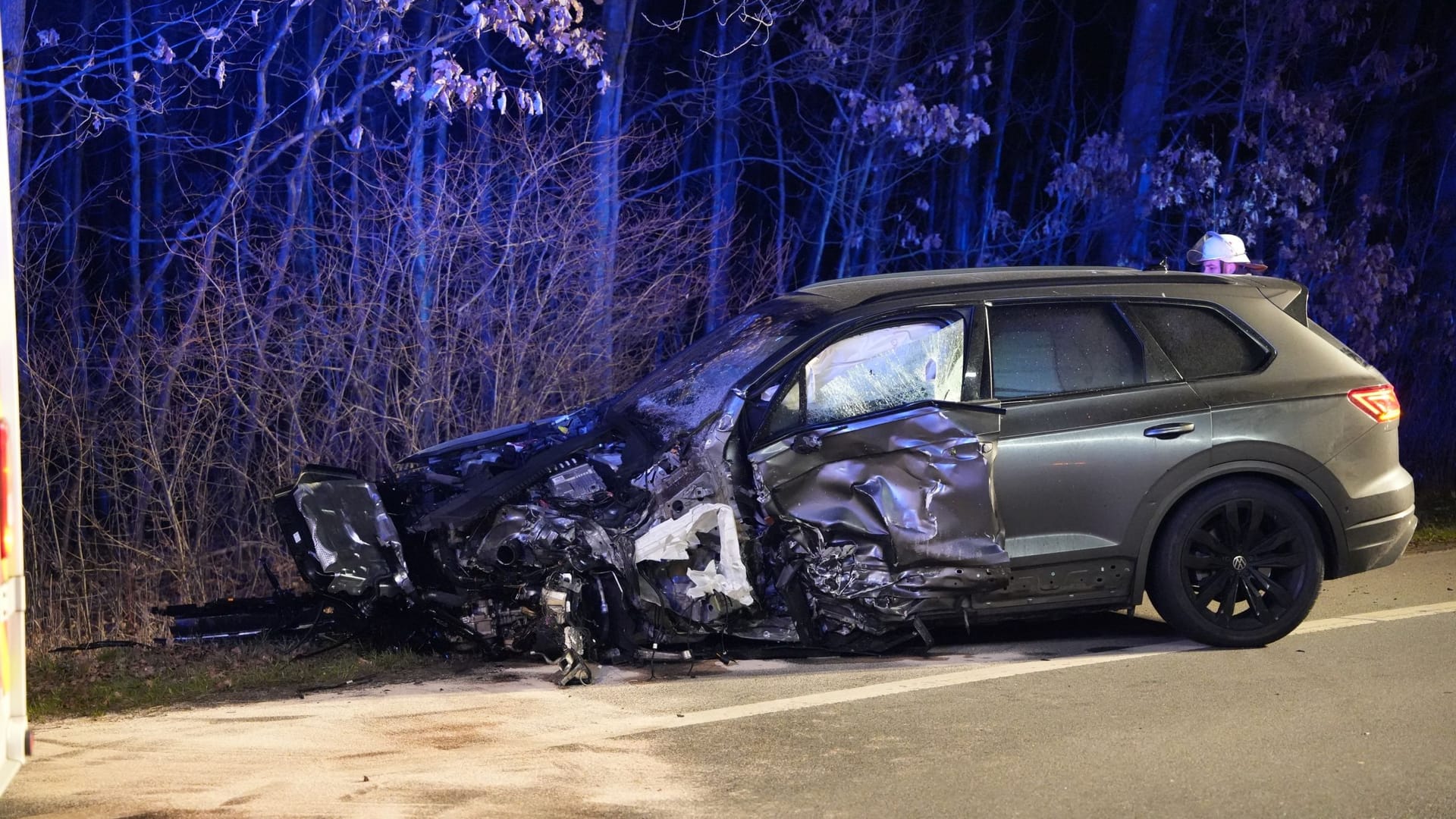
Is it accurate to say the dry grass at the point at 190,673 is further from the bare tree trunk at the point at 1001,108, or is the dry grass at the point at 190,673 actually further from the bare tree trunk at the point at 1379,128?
the bare tree trunk at the point at 1379,128

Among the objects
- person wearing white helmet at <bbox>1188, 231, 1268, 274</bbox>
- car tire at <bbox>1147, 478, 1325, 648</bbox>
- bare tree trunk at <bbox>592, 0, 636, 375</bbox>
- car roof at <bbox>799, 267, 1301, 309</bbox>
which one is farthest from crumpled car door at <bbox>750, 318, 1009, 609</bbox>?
bare tree trunk at <bbox>592, 0, 636, 375</bbox>

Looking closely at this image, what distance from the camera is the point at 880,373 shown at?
6.45 meters

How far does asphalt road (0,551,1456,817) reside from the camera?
15.4 feet

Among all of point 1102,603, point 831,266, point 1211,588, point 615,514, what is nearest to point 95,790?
point 615,514

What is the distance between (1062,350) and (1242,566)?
130 centimetres

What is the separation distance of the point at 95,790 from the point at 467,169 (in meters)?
7.52

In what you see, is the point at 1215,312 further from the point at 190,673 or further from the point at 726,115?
the point at 726,115

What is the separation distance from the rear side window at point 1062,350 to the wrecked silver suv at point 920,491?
1 centimetres

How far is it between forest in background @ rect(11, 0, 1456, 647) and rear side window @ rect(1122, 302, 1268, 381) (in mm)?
4747

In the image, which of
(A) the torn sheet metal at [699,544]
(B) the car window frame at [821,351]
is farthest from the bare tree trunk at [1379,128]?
(A) the torn sheet metal at [699,544]

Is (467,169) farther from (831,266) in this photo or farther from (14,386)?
(831,266)

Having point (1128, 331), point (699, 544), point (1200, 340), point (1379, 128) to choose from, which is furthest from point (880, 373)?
point (1379, 128)

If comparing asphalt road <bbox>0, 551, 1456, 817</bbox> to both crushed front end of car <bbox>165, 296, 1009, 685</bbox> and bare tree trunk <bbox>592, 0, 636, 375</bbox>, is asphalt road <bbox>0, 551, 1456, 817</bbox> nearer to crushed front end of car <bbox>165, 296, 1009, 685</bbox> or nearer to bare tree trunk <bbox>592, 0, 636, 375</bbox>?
crushed front end of car <bbox>165, 296, 1009, 685</bbox>

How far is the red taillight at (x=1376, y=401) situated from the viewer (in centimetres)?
681
